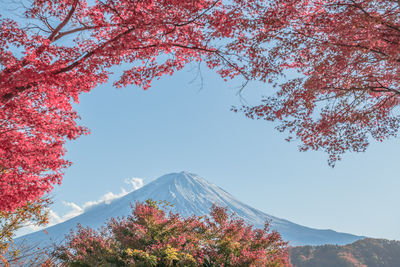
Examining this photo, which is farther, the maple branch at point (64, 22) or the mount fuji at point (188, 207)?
the mount fuji at point (188, 207)

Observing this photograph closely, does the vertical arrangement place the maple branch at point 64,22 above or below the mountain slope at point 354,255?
above

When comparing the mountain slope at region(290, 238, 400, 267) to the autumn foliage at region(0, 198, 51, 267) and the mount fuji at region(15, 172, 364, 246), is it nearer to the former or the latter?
the autumn foliage at region(0, 198, 51, 267)

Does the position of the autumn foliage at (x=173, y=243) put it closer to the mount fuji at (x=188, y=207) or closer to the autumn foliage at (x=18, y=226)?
the autumn foliage at (x=18, y=226)

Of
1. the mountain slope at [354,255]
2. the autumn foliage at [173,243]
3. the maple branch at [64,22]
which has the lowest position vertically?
the mountain slope at [354,255]

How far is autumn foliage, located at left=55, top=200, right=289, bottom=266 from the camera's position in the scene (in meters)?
5.43

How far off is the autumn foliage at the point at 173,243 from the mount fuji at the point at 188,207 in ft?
344

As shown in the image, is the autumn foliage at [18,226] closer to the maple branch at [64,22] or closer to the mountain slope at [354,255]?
the maple branch at [64,22]

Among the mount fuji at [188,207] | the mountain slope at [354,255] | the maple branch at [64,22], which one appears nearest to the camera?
the maple branch at [64,22]

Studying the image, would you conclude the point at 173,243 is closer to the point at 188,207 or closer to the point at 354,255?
the point at 354,255

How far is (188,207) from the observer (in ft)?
377

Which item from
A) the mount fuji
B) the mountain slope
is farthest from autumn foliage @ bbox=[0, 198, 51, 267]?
the mount fuji

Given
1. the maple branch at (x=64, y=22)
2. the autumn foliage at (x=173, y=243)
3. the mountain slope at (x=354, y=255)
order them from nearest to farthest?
the autumn foliage at (x=173, y=243), the maple branch at (x=64, y=22), the mountain slope at (x=354, y=255)

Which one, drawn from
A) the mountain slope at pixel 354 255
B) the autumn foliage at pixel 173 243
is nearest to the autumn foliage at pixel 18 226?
the autumn foliage at pixel 173 243

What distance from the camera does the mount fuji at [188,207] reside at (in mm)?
117000
